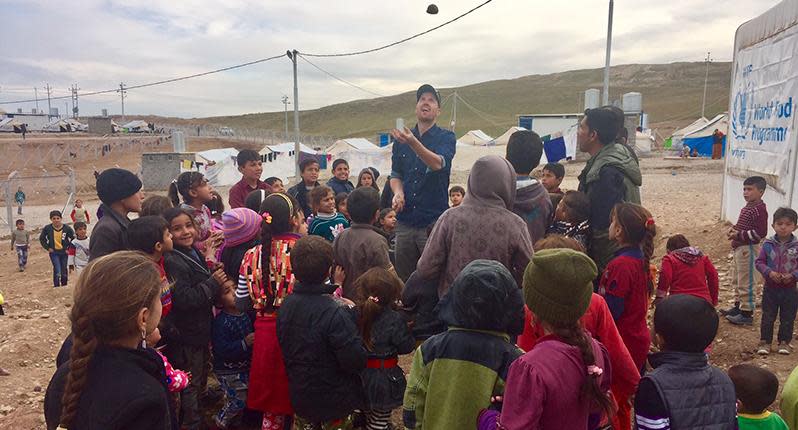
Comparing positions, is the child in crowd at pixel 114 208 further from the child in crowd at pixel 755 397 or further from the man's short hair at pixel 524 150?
the child in crowd at pixel 755 397

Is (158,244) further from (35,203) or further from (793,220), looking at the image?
(35,203)

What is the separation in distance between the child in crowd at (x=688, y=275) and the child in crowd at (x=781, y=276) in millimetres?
1047

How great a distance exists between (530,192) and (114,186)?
2.84 m

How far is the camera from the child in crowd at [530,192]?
3.63 m

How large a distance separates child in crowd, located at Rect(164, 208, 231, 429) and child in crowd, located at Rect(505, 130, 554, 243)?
2.08 m

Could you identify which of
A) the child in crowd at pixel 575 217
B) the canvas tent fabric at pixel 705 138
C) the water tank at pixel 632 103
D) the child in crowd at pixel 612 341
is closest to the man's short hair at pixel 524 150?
the child in crowd at pixel 575 217

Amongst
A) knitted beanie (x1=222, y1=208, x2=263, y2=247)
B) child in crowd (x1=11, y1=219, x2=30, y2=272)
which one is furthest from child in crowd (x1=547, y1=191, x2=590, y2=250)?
child in crowd (x1=11, y1=219, x2=30, y2=272)

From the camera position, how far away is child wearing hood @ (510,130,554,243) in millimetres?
3633

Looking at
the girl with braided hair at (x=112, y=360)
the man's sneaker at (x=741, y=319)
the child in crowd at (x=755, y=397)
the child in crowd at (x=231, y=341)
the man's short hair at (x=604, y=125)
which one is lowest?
the man's sneaker at (x=741, y=319)

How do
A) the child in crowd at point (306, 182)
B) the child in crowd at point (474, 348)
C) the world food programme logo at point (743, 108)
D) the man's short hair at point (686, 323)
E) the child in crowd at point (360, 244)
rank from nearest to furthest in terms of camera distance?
1. the man's short hair at point (686, 323)
2. the child in crowd at point (474, 348)
3. the child in crowd at point (360, 244)
4. the child in crowd at point (306, 182)
5. the world food programme logo at point (743, 108)

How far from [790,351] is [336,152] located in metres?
26.6

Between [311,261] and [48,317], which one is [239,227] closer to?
[311,261]

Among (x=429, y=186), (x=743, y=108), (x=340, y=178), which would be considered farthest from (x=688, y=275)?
(x=743, y=108)

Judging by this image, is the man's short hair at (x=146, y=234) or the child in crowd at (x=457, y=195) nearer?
the man's short hair at (x=146, y=234)
